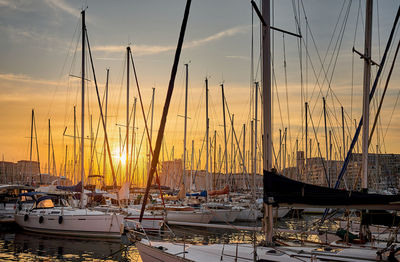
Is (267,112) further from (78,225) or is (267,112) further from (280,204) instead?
(78,225)

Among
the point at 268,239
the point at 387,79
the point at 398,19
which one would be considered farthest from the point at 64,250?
the point at 398,19

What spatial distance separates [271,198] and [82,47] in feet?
75.3

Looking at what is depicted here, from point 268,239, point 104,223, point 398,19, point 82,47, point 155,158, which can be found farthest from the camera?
point 82,47

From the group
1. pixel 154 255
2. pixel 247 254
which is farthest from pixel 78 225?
pixel 247 254

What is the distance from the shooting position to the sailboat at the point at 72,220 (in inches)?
995

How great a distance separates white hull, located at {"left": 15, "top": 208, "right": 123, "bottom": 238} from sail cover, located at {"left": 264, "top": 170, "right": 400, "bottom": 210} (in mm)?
15499

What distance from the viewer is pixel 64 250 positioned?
2234cm

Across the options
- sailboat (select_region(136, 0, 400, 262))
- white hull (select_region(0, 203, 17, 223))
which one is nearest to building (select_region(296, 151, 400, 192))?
sailboat (select_region(136, 0, 400, 262))

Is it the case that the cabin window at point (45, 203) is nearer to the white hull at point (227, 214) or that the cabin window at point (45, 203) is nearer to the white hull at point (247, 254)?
the white hull at point (227, 214)

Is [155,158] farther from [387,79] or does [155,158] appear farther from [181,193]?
[181,193]

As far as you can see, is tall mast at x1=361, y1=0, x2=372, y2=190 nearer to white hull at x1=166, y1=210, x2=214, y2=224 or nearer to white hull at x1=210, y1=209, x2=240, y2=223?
white hull at x1=166, y1=210, x2=214, y2=224

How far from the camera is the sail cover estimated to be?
911 cm

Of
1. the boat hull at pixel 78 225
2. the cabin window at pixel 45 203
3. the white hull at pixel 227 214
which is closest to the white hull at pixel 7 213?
the cabin window at pixel 45 203

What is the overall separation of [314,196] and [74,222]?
2070 cm
